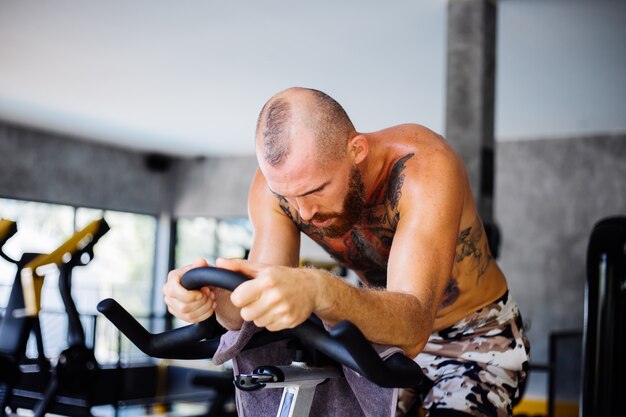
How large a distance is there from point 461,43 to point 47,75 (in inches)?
162

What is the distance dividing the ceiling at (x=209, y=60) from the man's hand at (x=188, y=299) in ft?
13.9

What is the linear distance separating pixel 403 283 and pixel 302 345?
22cm

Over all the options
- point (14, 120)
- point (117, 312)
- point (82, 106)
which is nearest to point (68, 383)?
point (117, 312)

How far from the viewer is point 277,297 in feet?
2.97

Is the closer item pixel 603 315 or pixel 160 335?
pixel 160 335

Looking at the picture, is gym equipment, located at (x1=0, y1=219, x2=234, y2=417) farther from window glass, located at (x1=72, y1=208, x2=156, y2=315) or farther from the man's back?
window glass, located at (x1=72, y1=208, x2=156, y2=315)

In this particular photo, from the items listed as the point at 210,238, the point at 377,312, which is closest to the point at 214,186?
the point at 210,238

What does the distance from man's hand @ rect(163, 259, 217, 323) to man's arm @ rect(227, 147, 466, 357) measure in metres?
0.09

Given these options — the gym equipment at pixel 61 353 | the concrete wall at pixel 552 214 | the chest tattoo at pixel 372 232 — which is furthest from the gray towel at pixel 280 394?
the concrete wall at pixel 552 214

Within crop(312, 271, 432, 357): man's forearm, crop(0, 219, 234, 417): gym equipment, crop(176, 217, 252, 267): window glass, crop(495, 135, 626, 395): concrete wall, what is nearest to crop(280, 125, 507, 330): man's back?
crop(312, 271, 432, 357): man's forearm

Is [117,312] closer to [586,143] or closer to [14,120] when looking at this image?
[586,143]

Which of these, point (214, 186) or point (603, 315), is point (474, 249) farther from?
point (214, 186)

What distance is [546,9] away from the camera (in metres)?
5.15

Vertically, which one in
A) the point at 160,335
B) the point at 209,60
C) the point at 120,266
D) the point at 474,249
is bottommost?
the point at 120,266
